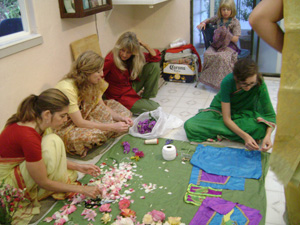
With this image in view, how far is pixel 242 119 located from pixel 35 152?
1.74m

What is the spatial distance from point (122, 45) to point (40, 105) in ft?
4.58

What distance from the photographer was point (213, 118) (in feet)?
9.57

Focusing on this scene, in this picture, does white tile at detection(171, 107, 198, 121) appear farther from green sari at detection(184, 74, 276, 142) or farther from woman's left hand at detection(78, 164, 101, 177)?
woman's left hand at detection(78, 164, 101, 177)

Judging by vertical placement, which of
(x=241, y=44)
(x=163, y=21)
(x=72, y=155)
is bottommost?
(x=72, y=155)

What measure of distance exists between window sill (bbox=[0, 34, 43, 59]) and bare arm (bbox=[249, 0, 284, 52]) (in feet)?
6.73

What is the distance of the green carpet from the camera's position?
2031 mm

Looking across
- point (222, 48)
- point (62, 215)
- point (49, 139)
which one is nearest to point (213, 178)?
point (62, 215)

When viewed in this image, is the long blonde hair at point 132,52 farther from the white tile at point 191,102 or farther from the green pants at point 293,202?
the green pants at point 293,202

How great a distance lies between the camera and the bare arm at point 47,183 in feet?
6.17

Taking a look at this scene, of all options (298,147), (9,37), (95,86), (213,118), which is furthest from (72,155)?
(298,147)

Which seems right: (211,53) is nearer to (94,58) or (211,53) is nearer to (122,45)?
(122,45)

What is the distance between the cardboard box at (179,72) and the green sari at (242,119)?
1.51m

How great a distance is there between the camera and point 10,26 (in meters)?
2.64

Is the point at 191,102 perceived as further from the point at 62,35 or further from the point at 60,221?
the point at 60,221
